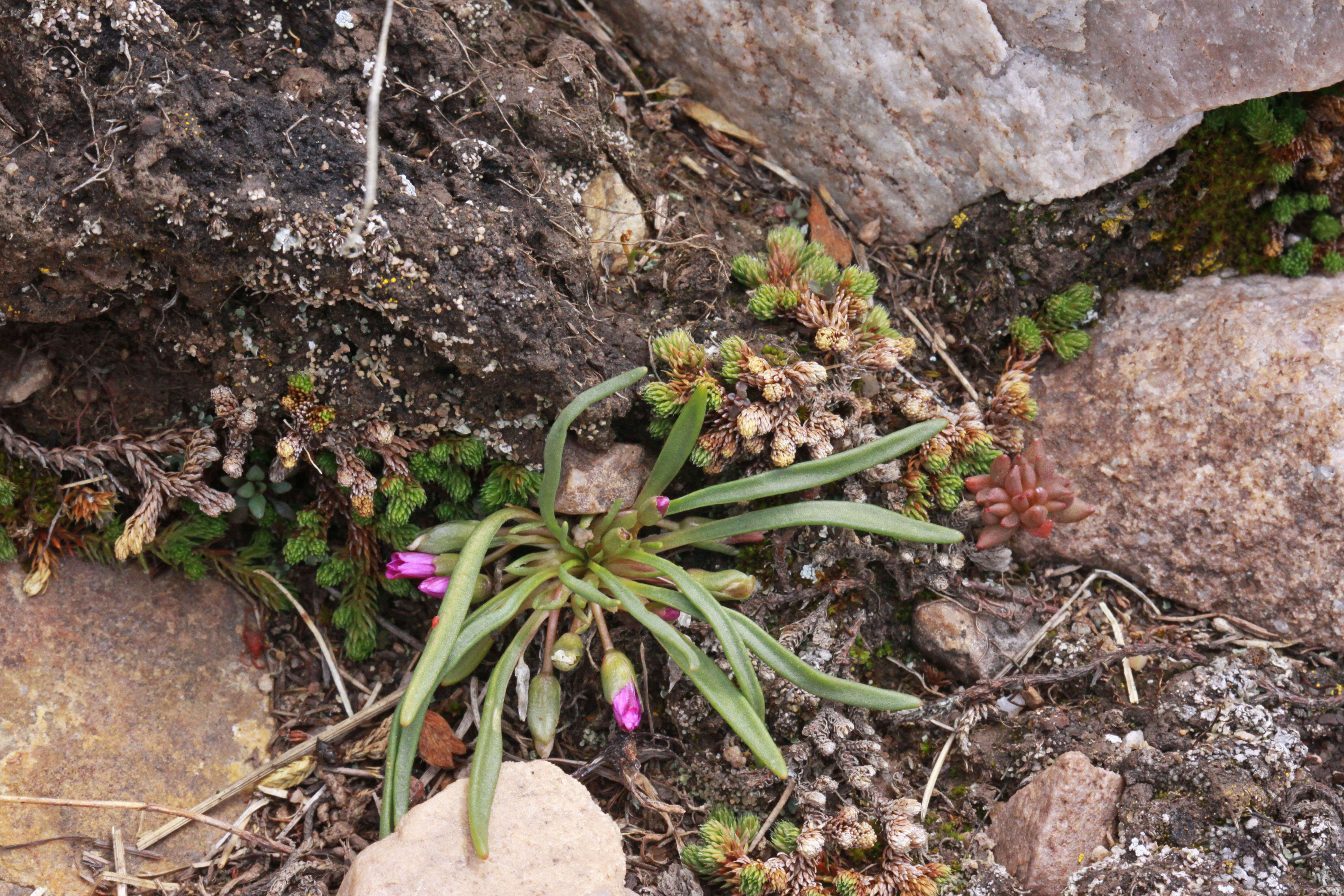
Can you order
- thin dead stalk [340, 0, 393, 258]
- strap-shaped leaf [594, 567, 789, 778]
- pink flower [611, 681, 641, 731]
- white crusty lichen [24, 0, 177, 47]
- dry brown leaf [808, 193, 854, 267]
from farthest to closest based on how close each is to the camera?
dry brown leaf [808, 193, 854, 267]
pink flower [611, 681, 641, 731]
strap-shaped leaf [594, 567, 789, 778]
white crusty lichen [24, 0, 177, 47]
thin dead stalk [340, 0, 393, 258]

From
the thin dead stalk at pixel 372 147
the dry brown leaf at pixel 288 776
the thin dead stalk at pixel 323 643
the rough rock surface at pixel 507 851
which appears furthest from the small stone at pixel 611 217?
the dry brown leaf at pixel 288 776

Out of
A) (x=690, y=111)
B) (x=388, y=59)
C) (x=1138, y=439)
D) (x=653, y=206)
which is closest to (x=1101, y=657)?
(x=1138, y=439)

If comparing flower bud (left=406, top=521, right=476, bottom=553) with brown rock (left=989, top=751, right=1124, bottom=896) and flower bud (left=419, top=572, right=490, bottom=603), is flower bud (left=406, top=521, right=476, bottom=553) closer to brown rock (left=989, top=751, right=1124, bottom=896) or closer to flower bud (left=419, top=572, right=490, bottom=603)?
flower bud (left=419, top=572, right=490, bottom=603)

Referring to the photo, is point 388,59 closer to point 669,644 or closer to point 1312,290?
point 669,644

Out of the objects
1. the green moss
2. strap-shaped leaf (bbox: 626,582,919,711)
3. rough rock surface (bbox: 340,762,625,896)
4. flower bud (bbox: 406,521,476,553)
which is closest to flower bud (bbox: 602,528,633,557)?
strap-shaped leaf (bbox: 626,582,919,711)

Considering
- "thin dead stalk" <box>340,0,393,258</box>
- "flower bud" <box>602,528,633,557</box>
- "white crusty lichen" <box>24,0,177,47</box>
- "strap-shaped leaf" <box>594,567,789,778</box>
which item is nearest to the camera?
"thin dead stalk" <box>340,0,393,258</box>

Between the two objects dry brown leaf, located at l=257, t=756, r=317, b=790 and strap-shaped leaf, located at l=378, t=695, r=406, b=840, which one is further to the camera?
dry brown leaf, located at l=257, t=756, r=317, b=790

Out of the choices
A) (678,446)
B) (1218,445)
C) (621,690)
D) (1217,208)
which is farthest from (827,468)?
(1217,208)

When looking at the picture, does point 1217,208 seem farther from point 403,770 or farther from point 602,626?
point 403,770
